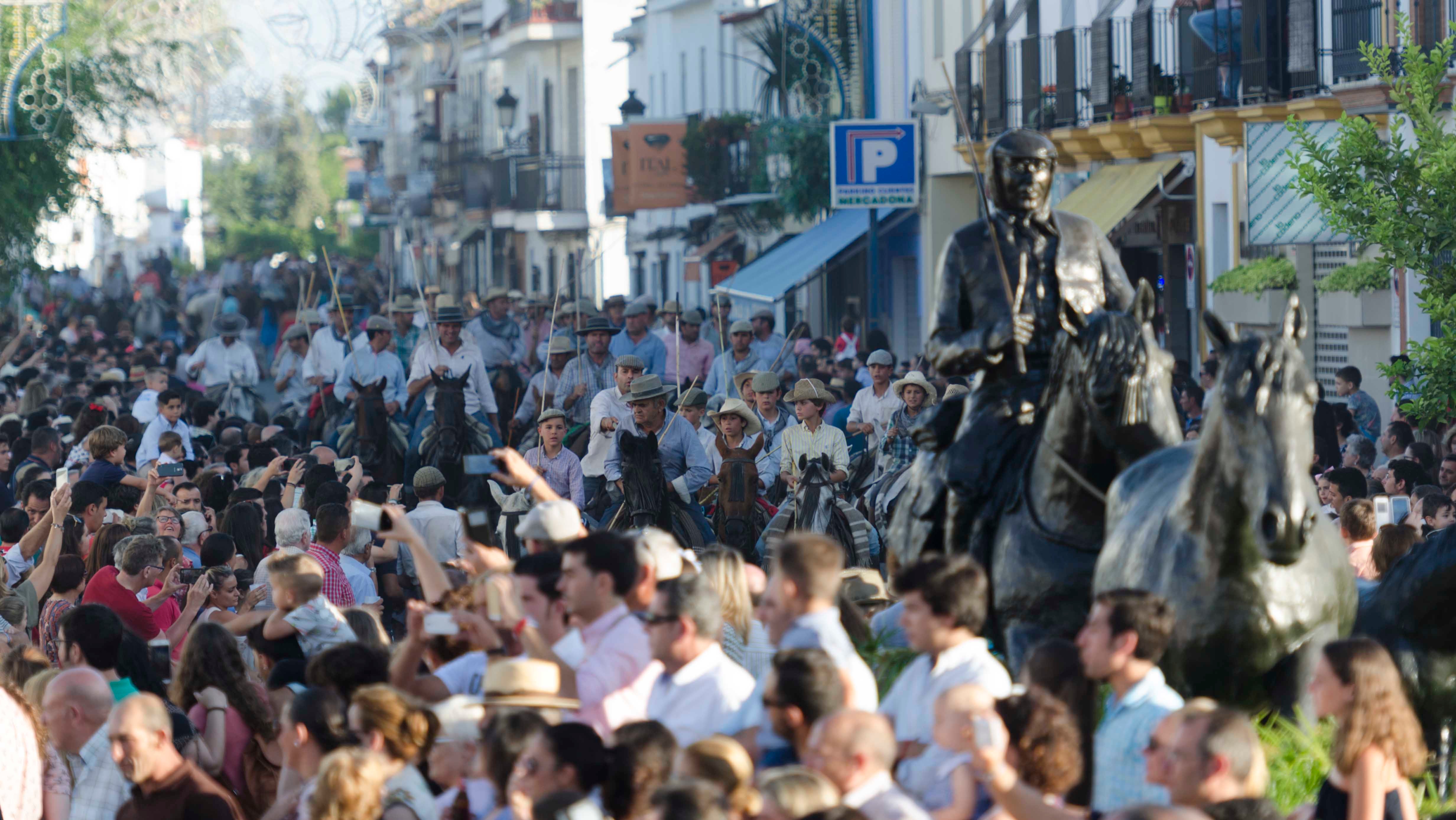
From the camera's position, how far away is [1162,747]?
4.87 metres

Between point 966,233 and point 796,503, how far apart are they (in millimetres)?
4748

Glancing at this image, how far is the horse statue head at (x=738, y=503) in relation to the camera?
1262 centimetres

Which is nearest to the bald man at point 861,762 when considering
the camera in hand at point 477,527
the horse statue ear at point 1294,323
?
the horse statue ear at point 1294,323

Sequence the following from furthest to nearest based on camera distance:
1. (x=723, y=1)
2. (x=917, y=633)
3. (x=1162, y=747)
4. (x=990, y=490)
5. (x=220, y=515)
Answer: (x=723, y=1) < (x=220, y=515) < (x=990, y=490) < (x=917, y=633) < (x=1162, y=747)

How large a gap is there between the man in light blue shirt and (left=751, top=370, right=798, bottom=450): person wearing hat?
29.4ft

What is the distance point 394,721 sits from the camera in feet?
17.5

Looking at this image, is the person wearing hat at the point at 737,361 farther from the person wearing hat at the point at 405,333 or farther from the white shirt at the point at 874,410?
the person wearing hat at the point at 405,333

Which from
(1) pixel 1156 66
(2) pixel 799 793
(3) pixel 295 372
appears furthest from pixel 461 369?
(2) pixel 799 793

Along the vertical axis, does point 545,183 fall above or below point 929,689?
above

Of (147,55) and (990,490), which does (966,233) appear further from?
(147,55)

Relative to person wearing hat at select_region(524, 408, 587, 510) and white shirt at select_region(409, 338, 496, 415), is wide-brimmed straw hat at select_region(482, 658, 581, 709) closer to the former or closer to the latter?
person wearing hat at select_region(524, 408, 587, 510)

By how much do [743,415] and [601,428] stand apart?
3.04ft

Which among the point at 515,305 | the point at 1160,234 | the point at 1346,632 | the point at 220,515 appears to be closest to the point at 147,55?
the point at 515,305

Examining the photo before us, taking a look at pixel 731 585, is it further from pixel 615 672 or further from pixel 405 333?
pixel 405 333
